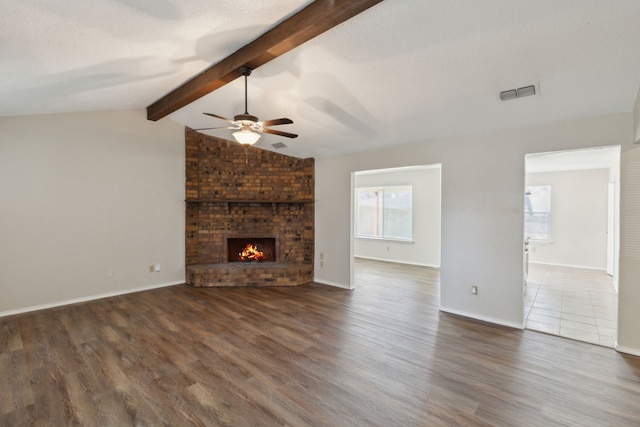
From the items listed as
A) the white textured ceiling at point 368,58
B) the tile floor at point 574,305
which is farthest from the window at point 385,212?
the white textured ceiling at point 368,58

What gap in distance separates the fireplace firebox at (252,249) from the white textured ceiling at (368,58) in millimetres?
2827

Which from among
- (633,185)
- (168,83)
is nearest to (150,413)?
(168,83)

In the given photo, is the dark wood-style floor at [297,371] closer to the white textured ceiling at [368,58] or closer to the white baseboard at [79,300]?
the white baseboard at [79,300]

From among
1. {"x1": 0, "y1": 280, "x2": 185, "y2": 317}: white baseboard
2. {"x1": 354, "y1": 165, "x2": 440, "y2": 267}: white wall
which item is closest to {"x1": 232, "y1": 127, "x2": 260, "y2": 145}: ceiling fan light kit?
{"x1": 0, "y1": 280, "x2": 185, "y2": 317}: white baseboard

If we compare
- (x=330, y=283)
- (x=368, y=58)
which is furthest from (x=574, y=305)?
(x=368, y=58)

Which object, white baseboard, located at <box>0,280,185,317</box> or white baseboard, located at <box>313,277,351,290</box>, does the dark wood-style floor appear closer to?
white baseboard, located at <box>0,280,185,317</box>

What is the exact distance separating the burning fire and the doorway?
14.9 ft

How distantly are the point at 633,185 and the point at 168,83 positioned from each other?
16.8 ft

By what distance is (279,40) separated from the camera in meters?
2.37

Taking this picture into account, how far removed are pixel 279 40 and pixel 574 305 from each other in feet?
17.0

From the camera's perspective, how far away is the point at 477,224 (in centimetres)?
376

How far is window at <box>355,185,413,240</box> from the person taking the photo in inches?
293

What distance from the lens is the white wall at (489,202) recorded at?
3178 mm

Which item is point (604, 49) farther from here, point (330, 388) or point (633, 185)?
point (330, 388)
